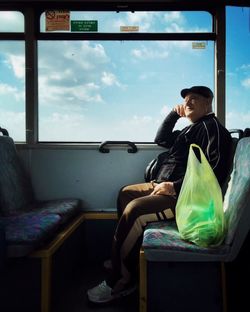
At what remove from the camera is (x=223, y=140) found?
7.59ft

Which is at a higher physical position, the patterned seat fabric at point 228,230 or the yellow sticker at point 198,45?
the yellow sticker at point 198,45

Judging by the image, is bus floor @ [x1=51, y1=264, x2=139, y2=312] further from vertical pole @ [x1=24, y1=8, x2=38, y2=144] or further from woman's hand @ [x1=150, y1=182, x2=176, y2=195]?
vertical pole @ [x1=24, y1=8, x2=38, y2=144]

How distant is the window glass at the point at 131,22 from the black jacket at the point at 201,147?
0.84 meters

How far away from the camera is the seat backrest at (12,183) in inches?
102

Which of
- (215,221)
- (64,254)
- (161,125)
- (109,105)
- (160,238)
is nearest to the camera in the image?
(215,221)

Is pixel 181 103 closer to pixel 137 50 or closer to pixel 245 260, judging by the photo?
pixel 137 50

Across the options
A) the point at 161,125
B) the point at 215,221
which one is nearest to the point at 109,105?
the point at 161,125

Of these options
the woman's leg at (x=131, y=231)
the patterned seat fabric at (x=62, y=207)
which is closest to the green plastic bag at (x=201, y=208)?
the woman's leg at (x=131, y=231)

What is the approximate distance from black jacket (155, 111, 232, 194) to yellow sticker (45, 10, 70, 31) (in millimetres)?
1305

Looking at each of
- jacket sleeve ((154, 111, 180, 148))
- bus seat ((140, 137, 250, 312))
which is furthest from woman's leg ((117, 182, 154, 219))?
bus seat ((140, 137, 250, 312))

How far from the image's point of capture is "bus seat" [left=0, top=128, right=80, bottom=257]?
5.97 ft

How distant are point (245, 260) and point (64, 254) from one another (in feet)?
3.89

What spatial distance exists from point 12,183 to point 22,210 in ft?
0.81

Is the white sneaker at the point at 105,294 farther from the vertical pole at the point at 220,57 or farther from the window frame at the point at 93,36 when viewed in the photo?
the vertical pole at the point at 220,57
